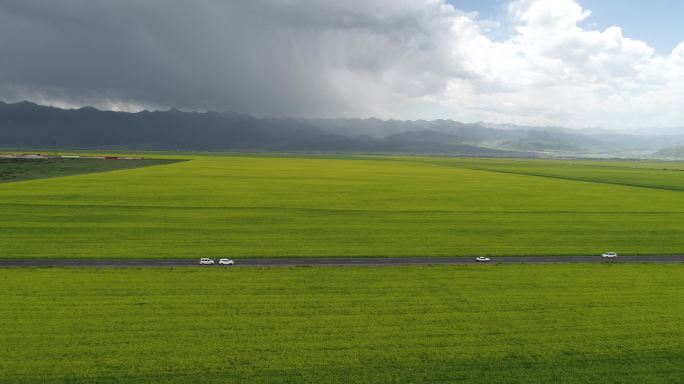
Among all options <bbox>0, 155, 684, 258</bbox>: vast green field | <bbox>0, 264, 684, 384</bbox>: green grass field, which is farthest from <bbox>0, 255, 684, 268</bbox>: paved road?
<bbox>0, 264, 684, 384</bbox>: green grass field

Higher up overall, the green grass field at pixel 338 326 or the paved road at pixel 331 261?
the paved road at pixel 331 261

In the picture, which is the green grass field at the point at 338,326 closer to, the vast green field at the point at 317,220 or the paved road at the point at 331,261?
the paved road at the point at 331,261

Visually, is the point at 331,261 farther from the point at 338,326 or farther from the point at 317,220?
the point at 317,220

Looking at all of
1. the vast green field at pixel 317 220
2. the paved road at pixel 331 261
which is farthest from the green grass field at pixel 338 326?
the vast green field at pixel 317 220

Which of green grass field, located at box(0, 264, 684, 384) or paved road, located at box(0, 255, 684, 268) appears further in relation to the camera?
paved road, located at box(0, 255, 684, 268)

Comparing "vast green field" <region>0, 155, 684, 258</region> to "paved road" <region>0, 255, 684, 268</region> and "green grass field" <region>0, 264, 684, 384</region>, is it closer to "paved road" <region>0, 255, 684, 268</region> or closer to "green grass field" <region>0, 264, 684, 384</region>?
"paved road" <region>0, 255, 684, 268</region>

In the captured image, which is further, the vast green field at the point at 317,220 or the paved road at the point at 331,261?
the vast green field at the point at 317,220
